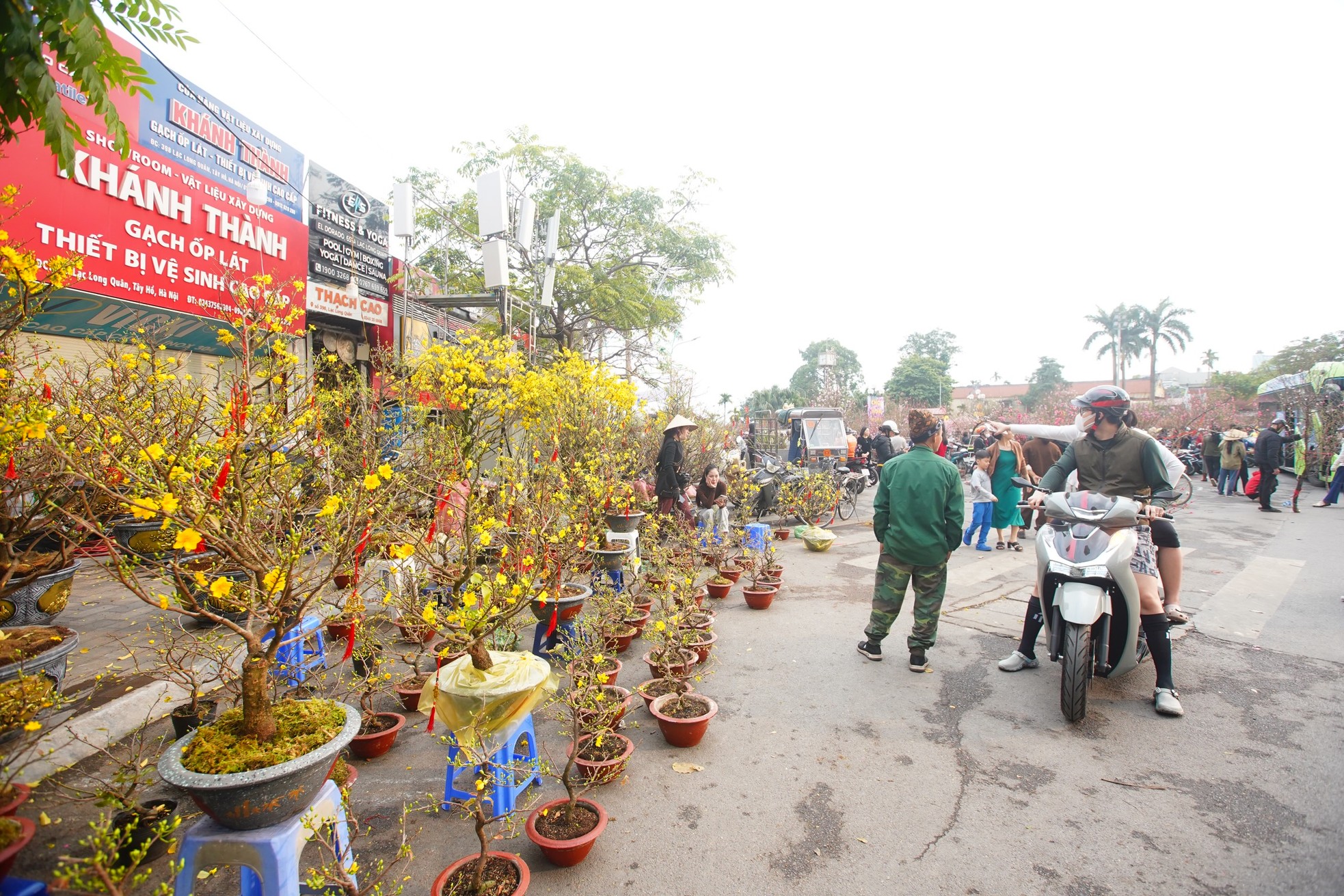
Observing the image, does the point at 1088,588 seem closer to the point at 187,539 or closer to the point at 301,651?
the point at 187,539

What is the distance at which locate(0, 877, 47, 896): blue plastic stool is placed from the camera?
191cm

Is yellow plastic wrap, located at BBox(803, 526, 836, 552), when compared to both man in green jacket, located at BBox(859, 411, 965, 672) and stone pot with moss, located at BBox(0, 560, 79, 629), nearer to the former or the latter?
man in green jacket, located at BBox(859, 411, 965, 672)

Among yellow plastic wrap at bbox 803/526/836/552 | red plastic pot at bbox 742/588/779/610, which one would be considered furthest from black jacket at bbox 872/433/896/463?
red plastic pot at bbox 742/588/779/610

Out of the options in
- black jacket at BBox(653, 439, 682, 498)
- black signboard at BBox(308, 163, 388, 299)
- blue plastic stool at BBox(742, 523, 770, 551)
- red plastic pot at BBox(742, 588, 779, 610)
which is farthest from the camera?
black signboard at BBox(308, 163, 388, 299)

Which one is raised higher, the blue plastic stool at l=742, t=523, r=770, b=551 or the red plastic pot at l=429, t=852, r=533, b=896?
the blue plastic stool at l=742, t=523, r=770, b=551

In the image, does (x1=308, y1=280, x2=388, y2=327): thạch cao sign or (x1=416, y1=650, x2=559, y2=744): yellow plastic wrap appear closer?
(x1=416, y1=650, x2=559, y2=744): yellow plastic wrap

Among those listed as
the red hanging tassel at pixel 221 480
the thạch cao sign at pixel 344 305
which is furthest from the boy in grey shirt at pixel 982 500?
the thạch cao sign at pixel 344 305

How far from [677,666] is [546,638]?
960mm

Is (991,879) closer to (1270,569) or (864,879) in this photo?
(864,879)

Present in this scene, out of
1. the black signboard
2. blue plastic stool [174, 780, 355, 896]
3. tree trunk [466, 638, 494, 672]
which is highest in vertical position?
the black signboard

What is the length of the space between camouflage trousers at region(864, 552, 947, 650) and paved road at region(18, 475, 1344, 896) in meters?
0.27

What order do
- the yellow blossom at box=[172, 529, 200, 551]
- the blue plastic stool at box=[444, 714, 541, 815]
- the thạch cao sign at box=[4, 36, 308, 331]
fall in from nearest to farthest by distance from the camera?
the yellow blossom at box=[172, 529, 200, 551] → the blue plastic stool at box=[444, 714, 541, 815] → the thạch cao sign at box=[4, 36, 308, 331]

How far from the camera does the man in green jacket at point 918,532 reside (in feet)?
13.6

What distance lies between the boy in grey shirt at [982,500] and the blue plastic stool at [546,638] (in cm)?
600
